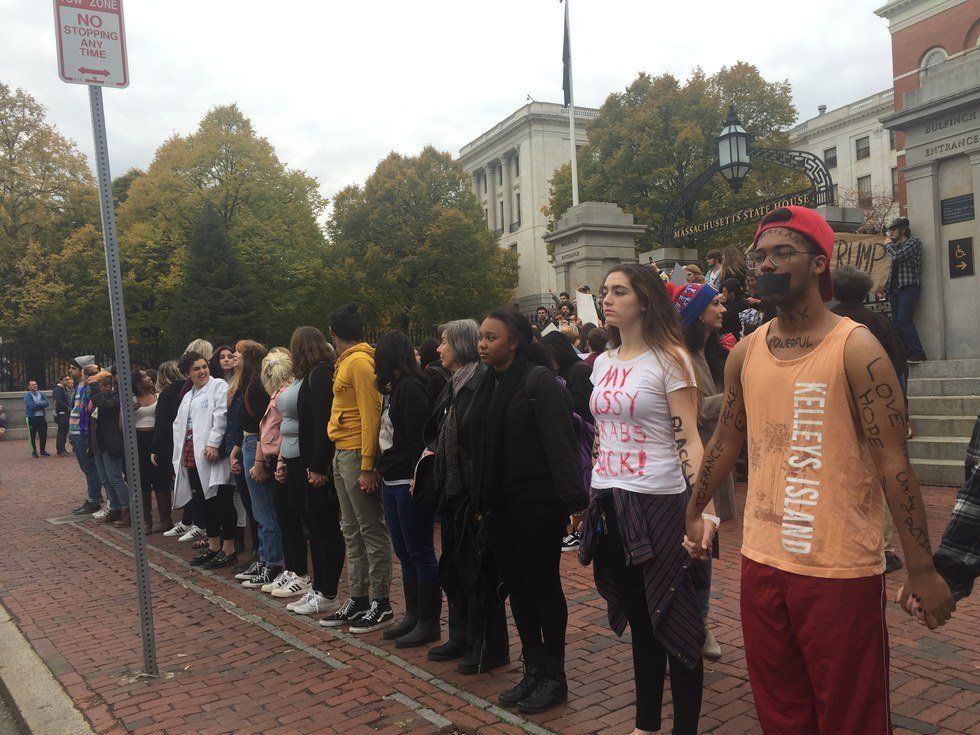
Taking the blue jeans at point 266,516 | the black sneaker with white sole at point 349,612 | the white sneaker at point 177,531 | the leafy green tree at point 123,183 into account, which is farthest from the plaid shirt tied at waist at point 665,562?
the leafy green tree at point 123,183

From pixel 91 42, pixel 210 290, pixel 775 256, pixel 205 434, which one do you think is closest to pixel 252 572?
pixel 205 434

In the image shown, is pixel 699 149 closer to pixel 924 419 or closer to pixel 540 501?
pixel 924 419

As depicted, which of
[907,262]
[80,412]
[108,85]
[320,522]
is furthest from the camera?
[80,412]

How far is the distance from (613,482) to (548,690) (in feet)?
4.47

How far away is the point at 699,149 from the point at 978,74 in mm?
27048

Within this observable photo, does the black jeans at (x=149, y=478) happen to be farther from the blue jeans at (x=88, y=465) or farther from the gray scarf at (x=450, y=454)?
the gray scarf at (x=450, y=454)

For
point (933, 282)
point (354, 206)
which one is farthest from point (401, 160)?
point (933, 282)

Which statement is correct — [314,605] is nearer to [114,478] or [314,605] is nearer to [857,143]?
[114,478]

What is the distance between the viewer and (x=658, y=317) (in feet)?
11.1

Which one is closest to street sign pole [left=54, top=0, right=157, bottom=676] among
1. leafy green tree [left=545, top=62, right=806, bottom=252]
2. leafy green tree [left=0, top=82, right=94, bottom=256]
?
leafy green tree [left=545, top=62, right=806, bottom=252]

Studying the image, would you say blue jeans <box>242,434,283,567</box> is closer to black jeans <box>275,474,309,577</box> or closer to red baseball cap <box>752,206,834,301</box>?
black jeans <box>275,474,309,577</box>

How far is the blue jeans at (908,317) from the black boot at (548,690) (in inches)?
303

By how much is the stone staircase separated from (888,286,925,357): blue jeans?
26cm

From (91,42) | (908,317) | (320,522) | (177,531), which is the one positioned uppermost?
(91,42)
